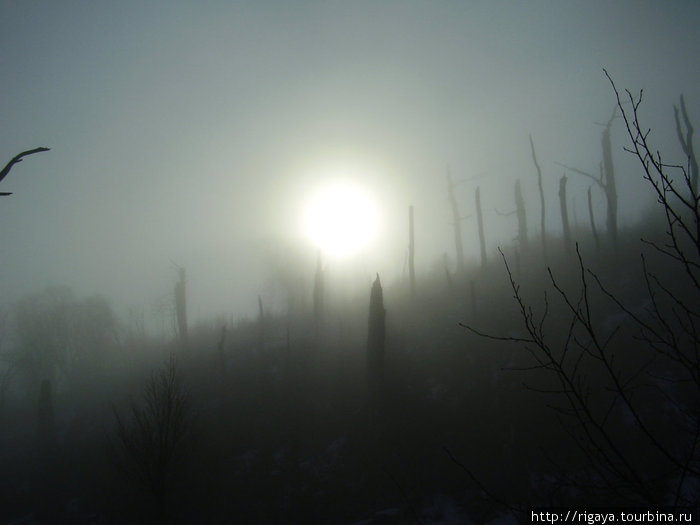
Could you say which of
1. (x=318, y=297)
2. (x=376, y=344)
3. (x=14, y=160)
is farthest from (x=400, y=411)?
(x=14, y=160)

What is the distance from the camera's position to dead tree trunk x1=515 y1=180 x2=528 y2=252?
31594 mm

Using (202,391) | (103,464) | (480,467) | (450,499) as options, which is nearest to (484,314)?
(480,467)

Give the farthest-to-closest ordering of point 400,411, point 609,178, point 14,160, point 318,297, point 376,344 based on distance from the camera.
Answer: point 318,297
point 609,178
point 376,344
point 400,411
point 14,160

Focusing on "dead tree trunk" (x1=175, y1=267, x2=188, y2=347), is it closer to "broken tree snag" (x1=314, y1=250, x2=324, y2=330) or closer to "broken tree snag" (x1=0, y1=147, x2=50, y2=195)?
"broken tree snag" (x1=314, y1=250, x2=324, y2=330)

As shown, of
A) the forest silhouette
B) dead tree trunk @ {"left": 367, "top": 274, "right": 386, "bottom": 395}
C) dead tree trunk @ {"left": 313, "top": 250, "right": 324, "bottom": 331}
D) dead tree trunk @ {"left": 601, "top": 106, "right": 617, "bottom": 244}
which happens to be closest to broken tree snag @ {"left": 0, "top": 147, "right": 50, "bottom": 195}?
the forest silhouette

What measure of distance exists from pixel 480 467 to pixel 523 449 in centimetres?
181

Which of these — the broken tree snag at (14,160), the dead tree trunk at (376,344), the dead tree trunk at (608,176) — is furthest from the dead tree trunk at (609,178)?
the broken tree snag at (14,160)

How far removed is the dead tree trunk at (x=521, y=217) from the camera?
104 feet

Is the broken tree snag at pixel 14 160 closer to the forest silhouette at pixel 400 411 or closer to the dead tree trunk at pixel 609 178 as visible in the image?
the forest silhouette at pixel 400 411

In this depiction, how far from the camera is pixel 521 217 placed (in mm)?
31844

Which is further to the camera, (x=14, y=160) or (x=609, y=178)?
(x=609, y=178)

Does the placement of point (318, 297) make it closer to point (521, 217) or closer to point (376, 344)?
point (376, 344)

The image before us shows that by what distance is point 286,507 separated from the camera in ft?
49.5

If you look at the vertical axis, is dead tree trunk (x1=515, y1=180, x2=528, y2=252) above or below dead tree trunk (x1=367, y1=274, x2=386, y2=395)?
above
